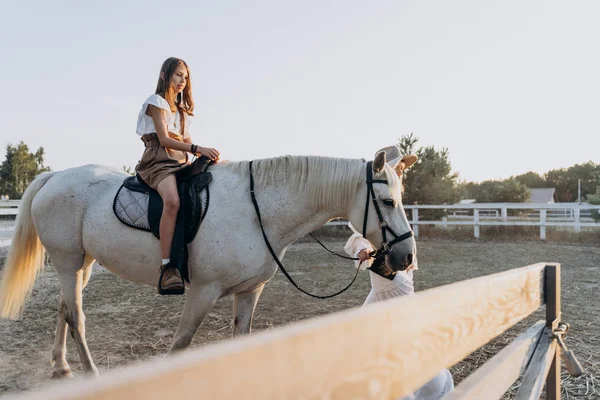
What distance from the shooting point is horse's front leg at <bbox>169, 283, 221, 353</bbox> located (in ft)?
9.11

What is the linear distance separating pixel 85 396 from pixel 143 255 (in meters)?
2.79

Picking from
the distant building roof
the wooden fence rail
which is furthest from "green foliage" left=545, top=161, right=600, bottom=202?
the wooden fence rail

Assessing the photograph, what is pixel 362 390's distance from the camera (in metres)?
0.68

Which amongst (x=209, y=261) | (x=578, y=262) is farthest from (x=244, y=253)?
(x=578, y=262)

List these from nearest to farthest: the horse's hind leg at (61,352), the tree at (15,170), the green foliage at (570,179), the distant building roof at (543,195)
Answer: the horse's hind leg at (61,352) → the tree at (15,170) → the green foliage at (570,179) → the distant building roof at (543,195)

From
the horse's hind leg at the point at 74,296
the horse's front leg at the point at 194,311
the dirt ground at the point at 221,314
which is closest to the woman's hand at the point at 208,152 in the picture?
the horse's front leg at the point at 194,311

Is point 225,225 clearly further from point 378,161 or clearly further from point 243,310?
point 378,161

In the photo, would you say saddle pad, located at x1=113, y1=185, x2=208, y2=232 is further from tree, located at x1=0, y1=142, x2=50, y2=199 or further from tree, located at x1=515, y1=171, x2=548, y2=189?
tree, located at x1=515, y1=171, x2=548, y2=189

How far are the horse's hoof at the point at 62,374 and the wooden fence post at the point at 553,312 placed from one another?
354cm

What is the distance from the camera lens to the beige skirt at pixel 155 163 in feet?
9.83

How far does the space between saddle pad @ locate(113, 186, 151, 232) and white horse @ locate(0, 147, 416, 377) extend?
66 mm

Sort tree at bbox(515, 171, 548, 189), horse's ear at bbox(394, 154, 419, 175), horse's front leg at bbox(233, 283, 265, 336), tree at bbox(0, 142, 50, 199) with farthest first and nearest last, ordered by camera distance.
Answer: tree at bbox(515, 171, 548, 189)
tree at bbox(0, 142, 50, 199)
horse's ear at bbox(394, 154, 419, 175)
horse's front leg at bbox(233, 283, 265, 336)

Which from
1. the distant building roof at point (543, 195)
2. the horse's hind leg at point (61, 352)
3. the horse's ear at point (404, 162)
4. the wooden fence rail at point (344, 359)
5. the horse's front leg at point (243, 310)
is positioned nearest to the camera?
the wooden fence rail at point (344, 359)

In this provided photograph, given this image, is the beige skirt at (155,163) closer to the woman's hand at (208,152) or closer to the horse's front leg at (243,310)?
the woman's hand at (208,152)
